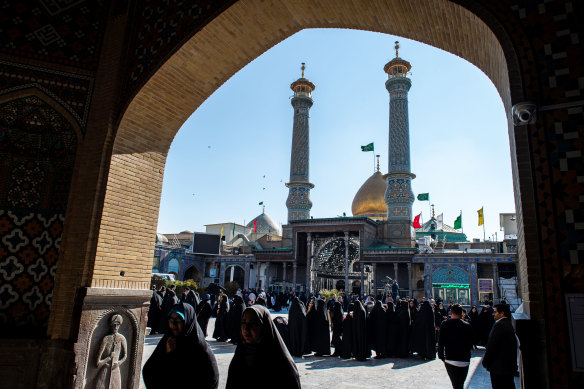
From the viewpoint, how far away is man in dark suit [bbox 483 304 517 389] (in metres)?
3.81

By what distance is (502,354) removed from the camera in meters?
3.82

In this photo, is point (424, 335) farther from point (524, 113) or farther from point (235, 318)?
point (524, 113)

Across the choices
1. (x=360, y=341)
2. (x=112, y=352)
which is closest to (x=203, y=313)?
(x=360, y=341)

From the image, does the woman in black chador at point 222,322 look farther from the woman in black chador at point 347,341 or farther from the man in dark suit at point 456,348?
the man in dark suit at point 456,348

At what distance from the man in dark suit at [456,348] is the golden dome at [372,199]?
79.1 ft

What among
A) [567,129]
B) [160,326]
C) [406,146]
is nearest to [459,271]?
[406,146]

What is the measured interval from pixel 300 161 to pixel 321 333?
1982cm

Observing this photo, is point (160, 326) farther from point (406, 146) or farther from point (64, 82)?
point (406, 146)

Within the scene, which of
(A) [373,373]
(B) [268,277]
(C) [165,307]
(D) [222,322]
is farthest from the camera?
(B) [268,277]

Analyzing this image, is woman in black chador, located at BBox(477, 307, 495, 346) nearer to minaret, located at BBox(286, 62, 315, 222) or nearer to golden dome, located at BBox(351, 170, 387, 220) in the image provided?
minaret, located at BBox(286, 62, 315, 222)

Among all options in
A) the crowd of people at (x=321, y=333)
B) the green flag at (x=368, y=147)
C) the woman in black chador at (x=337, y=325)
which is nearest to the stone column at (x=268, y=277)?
the green flag at (x=368, y=147)

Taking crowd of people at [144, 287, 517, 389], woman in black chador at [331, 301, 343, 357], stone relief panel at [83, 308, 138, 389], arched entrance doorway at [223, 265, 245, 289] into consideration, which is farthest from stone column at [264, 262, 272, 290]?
stone relief panel at [83, 308, 138, 389]

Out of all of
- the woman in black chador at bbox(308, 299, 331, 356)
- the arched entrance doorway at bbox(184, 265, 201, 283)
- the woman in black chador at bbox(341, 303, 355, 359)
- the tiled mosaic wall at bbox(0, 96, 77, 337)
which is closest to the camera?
the tiled mosaic wall at bbox(0, 96, 77, 337)

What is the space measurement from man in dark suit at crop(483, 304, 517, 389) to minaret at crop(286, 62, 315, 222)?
72.5 ft
